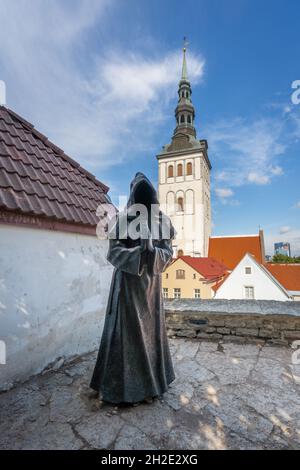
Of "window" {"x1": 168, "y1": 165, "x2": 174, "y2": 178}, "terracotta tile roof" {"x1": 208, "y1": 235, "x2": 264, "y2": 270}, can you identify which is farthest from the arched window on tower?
"terracotta tile roof" {"x1": 208, "y1": 235, "x2": 264, "y2": 270}

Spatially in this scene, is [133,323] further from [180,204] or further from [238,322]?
[180,204]

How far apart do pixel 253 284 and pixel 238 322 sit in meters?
17.6

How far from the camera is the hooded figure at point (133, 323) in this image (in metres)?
2.14

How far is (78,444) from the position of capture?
1785 millimetres

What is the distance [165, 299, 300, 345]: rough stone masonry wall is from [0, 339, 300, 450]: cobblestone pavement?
61 centimetres

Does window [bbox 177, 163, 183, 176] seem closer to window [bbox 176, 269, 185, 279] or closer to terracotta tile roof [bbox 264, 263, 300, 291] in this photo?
window [bbox 176, 269, 185, 279]

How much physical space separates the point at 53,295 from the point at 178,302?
2442mm

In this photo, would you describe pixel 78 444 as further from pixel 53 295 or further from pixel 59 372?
pixel 53 295

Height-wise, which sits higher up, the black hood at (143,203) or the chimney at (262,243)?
the chimney at (262,243)

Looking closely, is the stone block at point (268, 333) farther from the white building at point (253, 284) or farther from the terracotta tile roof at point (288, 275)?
the terracotta tile roof at point (288, 275)

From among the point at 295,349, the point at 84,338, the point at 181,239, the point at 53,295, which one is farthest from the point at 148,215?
the point at 181,239

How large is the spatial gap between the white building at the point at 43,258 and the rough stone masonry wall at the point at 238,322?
138 centimetres

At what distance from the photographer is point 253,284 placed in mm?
19656

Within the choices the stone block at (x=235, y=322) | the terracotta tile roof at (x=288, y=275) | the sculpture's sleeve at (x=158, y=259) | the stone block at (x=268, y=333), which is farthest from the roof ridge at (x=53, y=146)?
the terracotta tile roof at (x=288, y=275)
